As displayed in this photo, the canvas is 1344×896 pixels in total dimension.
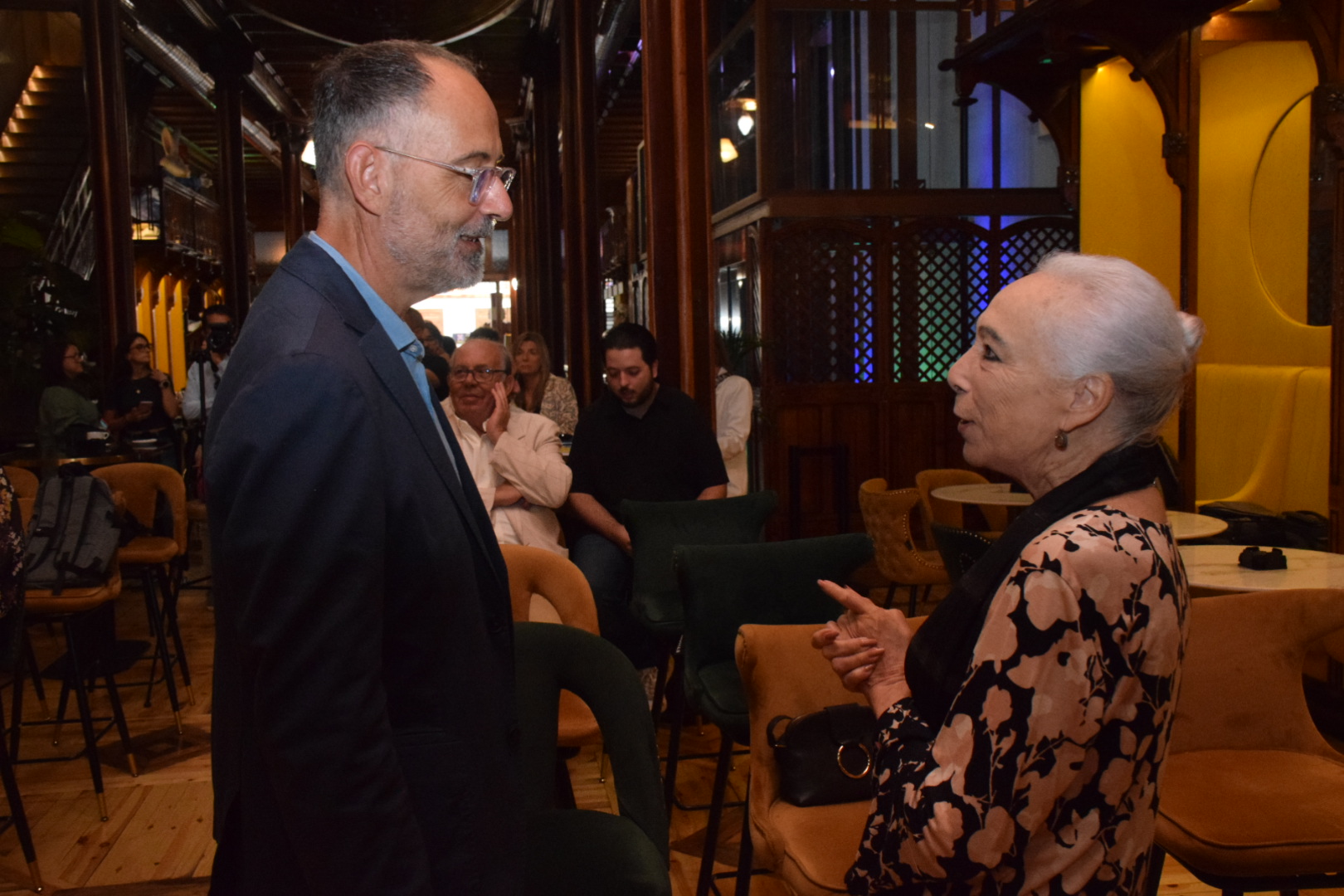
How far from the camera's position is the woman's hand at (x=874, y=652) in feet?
4.95

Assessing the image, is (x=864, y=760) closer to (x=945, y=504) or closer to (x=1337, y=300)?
(x=1337, y=300)

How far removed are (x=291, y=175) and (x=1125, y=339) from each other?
59.7ft

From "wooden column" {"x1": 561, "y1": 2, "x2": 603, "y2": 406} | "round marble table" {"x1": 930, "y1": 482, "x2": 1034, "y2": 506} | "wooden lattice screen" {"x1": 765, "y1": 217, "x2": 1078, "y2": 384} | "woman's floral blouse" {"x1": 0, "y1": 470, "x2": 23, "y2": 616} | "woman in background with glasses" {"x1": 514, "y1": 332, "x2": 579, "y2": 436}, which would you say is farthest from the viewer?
"wooden column" {"x1": 561, "y1": 2, "x2": 603, "y2": 406}

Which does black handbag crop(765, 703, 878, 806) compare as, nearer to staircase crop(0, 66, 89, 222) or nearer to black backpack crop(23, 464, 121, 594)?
black backpack crop(23, 464, 121, 594)

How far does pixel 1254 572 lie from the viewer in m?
3.25

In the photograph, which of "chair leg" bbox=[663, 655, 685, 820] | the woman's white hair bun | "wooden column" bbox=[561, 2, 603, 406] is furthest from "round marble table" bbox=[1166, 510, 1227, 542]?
"wooden column" bbox=[561, 2, 603, 406]

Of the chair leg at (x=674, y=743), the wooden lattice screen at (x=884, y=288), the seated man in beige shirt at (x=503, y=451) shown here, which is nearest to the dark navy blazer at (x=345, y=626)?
the chair leg at (x=674, y=743)

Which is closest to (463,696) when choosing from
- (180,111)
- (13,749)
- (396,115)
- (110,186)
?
(396,115)

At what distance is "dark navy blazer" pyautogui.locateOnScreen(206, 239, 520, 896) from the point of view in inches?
43.3

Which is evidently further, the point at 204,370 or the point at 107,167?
the point at 107,167

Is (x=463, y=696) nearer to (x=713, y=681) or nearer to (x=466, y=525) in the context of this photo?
(x=466, y=525)

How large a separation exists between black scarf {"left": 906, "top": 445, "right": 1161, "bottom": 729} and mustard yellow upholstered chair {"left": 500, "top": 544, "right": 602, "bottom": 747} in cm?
160

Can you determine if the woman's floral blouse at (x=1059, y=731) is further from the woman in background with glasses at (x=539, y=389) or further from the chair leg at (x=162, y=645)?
the woman in background with glasses at (x=539, y=389)

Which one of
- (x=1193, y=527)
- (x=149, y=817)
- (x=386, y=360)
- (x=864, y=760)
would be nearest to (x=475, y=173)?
(x=386, y=360)
